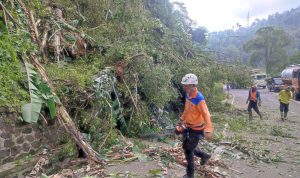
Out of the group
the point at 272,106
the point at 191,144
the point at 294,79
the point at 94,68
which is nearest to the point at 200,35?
the point at 272,106

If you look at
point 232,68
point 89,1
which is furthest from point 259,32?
point 89,1

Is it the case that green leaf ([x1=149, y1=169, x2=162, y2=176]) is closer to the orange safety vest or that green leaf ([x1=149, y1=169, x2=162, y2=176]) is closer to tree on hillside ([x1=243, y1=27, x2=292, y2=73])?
the orange safety vest

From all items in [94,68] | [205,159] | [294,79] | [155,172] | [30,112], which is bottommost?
[155,172]

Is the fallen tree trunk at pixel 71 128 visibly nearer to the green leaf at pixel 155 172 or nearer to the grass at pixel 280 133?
the green leaf at pixel 155 172

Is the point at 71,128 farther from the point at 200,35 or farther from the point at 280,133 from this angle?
the point at 200,35

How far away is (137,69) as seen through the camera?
10.6 m

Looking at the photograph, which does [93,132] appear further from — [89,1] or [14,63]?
[89,1]

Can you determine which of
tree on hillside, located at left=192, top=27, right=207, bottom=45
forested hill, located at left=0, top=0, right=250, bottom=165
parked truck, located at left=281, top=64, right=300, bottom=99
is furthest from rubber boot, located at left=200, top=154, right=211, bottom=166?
parked truck, located at left=281, top=64, right=300, bottom=99

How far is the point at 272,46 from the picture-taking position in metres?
60.6

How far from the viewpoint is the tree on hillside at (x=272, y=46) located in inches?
2338

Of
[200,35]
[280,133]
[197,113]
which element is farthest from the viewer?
[200,35]

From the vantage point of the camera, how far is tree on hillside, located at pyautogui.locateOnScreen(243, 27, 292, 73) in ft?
195

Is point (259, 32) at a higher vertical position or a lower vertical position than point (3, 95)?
higher

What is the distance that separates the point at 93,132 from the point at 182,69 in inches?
235
